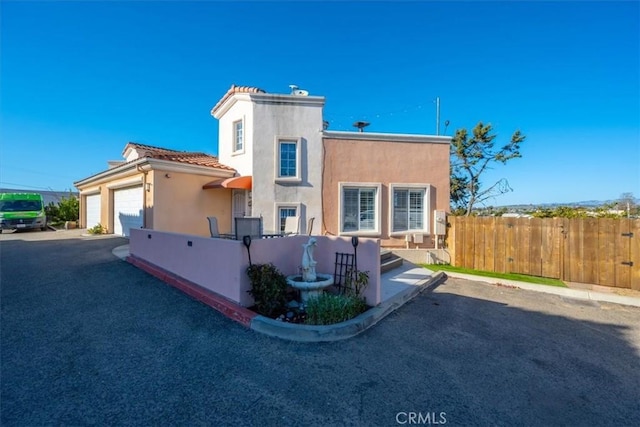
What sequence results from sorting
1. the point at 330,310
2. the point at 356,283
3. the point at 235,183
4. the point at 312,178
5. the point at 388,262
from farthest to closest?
the point at 312,178 → the point at 235,183 → the point at 388,262 → the point at 356,283 → the point at 330,310

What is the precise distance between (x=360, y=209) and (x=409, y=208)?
2.47 metres

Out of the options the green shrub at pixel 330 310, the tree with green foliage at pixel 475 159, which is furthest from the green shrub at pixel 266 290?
the tree with green foliage at pixel 475 159

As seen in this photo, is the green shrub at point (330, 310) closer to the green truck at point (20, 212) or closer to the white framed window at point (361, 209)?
the white framed window at point (361, 209)

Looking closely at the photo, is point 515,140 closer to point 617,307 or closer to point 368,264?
point 617,307

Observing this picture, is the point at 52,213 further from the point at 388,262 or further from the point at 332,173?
the point at 388,262

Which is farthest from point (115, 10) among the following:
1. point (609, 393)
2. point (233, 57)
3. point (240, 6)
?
point (609, 393)

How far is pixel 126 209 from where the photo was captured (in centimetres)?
1497

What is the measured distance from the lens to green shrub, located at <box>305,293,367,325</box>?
535cm

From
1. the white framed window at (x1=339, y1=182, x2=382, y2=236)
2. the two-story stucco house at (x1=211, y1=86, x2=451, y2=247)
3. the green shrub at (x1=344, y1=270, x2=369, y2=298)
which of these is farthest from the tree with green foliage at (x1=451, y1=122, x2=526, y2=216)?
the green shrub at (x1=344, y1=270, x2=369, y2=298)

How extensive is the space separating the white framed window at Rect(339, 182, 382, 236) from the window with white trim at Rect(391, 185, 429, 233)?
82cm

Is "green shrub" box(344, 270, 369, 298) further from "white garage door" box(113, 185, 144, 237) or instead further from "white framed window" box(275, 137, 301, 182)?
"white garage door" box(113, 185, 144, 237)

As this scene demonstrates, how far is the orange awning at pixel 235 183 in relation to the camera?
12422 mm

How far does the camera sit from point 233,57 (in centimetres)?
1498

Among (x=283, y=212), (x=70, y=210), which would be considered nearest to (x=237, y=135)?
(x=283, y=212)
